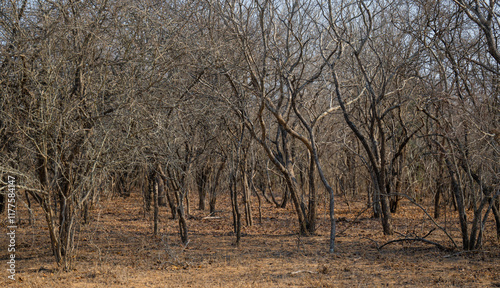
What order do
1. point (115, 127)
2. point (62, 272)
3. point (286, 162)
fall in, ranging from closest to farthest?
point (62, 272)
point (115, 127)
point (286, 162)

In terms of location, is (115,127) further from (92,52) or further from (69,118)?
(92,52)

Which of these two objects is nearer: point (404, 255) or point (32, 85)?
point (32, 85)

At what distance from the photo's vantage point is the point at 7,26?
21.5 feet

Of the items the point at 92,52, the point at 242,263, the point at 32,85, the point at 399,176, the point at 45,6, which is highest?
the point at 45,6

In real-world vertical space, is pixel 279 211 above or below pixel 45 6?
below

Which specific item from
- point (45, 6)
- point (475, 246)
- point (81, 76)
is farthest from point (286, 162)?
point (45, 6)

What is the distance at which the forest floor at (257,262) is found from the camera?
20.2ft

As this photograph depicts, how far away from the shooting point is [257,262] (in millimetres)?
7559

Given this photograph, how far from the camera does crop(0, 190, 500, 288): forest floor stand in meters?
6.15

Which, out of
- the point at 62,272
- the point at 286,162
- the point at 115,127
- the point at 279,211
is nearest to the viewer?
the point at 62,272

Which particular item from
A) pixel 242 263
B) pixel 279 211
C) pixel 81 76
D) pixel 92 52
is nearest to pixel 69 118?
pixel 81 76

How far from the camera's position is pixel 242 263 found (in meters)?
7.50

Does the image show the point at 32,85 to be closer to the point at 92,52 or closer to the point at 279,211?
the point at 92,52

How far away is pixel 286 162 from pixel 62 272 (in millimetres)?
5779
